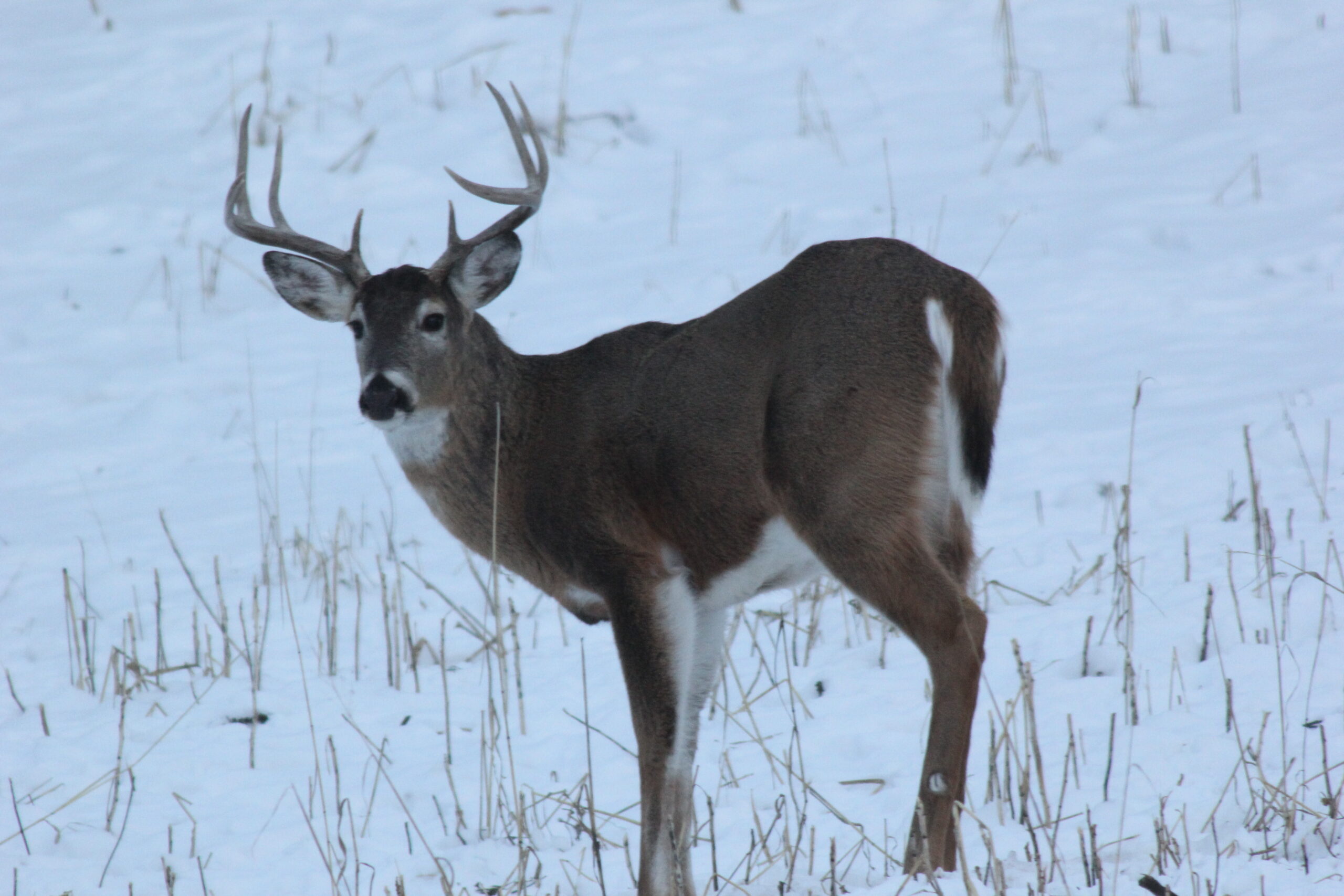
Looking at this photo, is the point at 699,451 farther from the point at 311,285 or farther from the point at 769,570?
the point at 311,285

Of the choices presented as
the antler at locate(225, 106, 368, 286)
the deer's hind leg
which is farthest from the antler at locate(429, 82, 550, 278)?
the deer's hind leg

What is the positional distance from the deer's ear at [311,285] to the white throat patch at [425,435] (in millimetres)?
501

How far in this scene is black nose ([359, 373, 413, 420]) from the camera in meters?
4.36

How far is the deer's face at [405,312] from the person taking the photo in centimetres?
446

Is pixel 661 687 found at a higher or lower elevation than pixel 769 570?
lower

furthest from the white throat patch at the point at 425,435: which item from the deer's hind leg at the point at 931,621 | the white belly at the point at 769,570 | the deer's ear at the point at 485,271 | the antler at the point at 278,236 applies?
the deer's hind leg at the point at 931,621

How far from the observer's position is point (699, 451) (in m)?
4.03

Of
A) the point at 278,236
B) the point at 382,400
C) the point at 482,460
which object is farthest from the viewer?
the point at 278,236

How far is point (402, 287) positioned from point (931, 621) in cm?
201

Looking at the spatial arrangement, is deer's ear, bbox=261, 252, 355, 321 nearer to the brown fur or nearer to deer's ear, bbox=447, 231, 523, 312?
the brown fur

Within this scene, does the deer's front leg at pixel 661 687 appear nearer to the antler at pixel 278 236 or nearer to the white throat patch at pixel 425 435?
the white throat patch at pixel 425 435

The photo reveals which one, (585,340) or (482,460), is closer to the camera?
(482,460)

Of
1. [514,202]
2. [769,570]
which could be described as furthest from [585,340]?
[769,570]

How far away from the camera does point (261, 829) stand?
14.4ft
